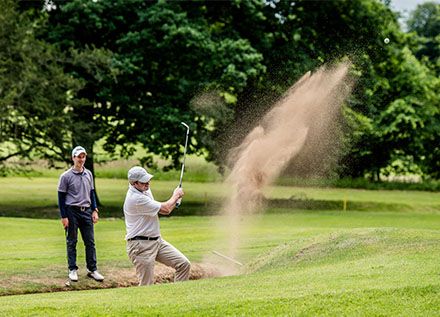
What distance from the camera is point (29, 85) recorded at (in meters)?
25.9

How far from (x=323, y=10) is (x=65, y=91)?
1431 cm

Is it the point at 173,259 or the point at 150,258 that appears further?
the point at 173,259

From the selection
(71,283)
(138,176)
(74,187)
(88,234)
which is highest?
(138,176)

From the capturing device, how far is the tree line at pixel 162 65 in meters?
26.7

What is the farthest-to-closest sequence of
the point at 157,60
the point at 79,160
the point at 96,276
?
the point at 157,60 → the point at 96,276 → the point at 79,160

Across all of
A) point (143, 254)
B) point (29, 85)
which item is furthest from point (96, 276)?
point (29, 85)

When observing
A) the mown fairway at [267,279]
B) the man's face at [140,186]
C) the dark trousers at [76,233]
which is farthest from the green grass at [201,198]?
the man's face at [140,186]

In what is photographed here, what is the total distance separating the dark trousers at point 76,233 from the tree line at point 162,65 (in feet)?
45.9

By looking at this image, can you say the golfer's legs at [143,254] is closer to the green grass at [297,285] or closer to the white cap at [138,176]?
the green grass at [297,285]

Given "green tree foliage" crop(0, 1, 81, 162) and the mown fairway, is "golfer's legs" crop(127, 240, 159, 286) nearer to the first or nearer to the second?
the mown fairway

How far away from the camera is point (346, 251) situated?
35.8ft

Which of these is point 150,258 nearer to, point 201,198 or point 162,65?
point 162,65

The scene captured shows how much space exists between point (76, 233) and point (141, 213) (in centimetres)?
187

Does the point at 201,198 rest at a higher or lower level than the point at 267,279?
lower
